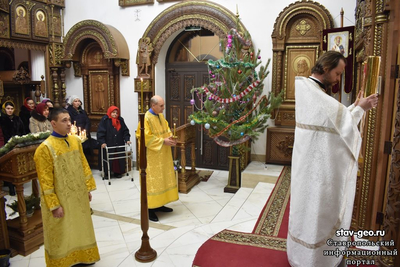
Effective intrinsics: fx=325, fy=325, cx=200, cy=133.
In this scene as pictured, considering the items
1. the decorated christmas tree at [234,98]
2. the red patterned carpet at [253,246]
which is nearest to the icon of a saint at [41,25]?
the decorated christmas tree at [234,98]

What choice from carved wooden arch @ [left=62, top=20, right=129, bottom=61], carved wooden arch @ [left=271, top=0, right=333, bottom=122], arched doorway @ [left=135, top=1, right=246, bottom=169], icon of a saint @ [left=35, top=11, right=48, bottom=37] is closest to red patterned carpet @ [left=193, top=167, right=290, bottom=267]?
carved wooden arch @ [left=271, top=0, right=333, bottom=122]

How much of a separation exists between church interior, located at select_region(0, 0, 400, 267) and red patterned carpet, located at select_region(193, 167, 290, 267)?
2cm

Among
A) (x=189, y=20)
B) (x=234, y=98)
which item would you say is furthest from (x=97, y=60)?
(x=234, y=98)

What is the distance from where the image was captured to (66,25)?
8.54m

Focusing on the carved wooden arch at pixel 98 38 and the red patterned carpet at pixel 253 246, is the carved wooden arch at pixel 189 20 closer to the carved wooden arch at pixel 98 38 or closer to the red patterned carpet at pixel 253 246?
the carved wooden arch at pixel 98 38

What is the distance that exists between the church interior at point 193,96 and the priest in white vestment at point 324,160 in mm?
292

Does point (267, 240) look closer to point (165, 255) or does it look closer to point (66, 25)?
point (165, 255)

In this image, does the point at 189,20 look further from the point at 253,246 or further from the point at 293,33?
the point at 253,246

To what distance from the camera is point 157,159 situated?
478 cm

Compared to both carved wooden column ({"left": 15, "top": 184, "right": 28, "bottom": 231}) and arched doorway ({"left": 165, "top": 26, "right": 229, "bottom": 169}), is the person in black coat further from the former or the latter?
carved wooden column ({"left": 15, "top": 184, "right": 28, "bottom": 231})

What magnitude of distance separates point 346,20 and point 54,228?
590 cm

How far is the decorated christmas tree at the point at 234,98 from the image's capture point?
578cm

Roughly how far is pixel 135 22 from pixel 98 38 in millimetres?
968

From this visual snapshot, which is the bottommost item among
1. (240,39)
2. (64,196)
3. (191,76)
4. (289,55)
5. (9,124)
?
(64,196)
